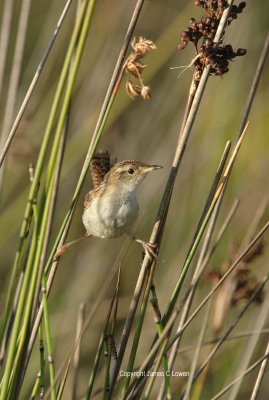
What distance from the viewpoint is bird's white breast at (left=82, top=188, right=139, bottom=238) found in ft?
9.19

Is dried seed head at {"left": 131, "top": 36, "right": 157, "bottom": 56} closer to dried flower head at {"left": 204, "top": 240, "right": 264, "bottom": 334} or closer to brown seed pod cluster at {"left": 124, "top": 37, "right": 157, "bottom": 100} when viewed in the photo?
brown seed pod cluster at {"left": 124, "top": 37, "right": 157, "bottom": 100}

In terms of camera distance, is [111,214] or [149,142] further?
[149,142]

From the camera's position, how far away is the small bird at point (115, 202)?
111 inches

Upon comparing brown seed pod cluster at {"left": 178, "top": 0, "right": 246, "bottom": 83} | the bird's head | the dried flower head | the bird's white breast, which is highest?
brown seed pod cluster at {"left": 178, "top": 0, "right": 246, "bottom": 83}

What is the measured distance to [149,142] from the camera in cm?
442

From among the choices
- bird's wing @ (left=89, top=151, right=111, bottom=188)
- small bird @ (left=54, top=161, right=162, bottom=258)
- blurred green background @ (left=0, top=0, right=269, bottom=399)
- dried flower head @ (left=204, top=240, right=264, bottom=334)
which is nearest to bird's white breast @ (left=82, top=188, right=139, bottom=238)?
small bird @ (left=54, top=161, right=162, bottom=258)

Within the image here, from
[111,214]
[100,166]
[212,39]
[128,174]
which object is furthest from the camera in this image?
[100,166]

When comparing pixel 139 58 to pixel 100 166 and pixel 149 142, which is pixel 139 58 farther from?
pixel 149 142

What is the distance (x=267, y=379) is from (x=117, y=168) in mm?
1734

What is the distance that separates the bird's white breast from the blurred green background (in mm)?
1112

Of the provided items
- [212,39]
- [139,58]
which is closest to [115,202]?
[139,58]

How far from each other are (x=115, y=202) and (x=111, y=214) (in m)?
0.08

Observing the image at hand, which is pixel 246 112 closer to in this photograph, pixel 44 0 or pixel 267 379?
pixel 267 379

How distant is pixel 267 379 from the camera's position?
3.82m
